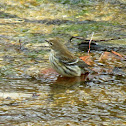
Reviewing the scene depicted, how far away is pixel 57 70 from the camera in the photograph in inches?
232

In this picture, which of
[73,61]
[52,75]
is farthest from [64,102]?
[73,61]

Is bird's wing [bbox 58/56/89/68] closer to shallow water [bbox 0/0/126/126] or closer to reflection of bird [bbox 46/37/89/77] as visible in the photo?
reflection of bird [bbox 46/37/89/77]

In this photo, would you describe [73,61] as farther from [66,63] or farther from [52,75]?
[52,75]

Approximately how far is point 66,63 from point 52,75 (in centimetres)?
37

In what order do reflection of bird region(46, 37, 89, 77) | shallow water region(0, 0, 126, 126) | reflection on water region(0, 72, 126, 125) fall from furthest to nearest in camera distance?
reflection of bird region(46, 37, 89, 77) → shallow water region(0, 0, 126, 126) → reflection on water region(0, 72, 126, 125)

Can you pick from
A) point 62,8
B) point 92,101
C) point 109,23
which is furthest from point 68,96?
point 62,8

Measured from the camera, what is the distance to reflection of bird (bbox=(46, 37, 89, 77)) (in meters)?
5.92

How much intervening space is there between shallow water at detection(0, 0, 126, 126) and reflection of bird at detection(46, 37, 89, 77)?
16 cm

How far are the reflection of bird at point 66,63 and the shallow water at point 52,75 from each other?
0.16 meters

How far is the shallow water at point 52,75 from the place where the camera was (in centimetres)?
420

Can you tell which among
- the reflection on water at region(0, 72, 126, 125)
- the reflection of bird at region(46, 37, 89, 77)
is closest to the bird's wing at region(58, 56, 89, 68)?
the reflection of bird at region(46, 37, 89, 77)

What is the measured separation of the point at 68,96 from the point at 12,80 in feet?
3.44

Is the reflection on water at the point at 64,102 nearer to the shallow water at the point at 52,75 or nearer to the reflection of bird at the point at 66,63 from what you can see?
the shallow water at the point at 52,75

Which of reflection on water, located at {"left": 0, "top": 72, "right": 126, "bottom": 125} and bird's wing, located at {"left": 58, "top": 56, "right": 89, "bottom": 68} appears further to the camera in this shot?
bird's wing, located at {"left": 58, "top": 56, "right": 89, "bottom": 68}
